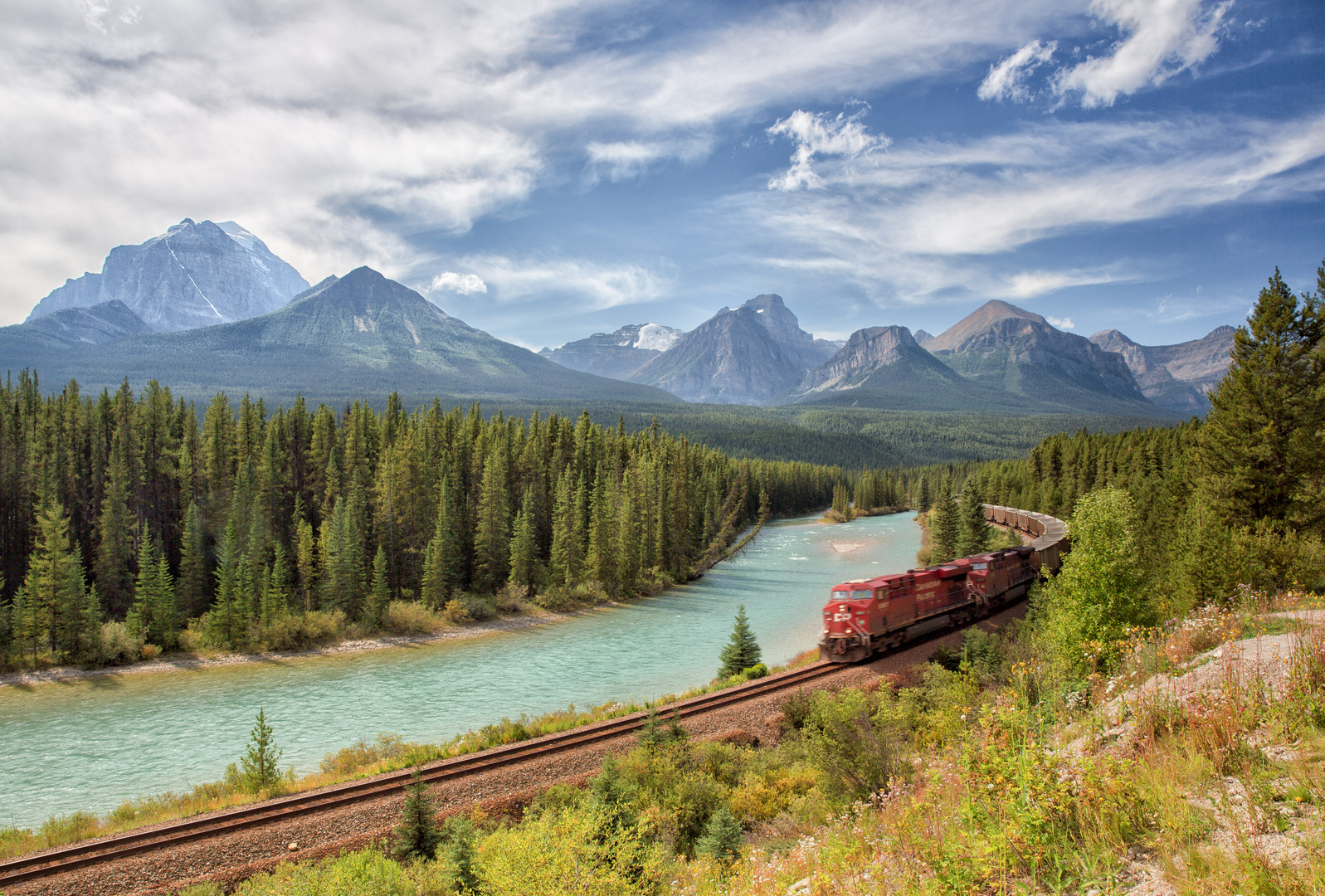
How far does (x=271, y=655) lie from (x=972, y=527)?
205ft

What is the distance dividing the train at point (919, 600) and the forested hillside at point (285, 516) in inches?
1501

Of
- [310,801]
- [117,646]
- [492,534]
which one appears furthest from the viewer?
[492,534]

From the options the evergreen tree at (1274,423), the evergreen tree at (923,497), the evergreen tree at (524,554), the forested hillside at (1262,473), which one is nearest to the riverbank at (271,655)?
the evergreen tree at (524,554)

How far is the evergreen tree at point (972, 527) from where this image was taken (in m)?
60.5

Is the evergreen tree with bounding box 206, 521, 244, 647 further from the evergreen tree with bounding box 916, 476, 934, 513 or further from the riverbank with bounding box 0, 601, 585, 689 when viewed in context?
the evergreen tree with bounding box 916, 476, 934, 513

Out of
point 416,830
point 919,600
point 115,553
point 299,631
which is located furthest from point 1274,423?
point 115,553

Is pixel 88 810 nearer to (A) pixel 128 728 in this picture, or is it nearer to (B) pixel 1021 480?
(A) pixel 128 728

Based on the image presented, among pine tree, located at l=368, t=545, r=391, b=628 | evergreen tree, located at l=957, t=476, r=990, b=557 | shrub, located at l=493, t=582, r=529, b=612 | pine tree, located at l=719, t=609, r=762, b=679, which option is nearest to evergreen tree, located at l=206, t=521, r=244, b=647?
pine tree, located at l=368, t=545, r=391, b=628

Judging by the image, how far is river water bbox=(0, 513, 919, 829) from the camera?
27469 millimetres

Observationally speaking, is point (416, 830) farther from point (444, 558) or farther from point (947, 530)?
point (947, 530)

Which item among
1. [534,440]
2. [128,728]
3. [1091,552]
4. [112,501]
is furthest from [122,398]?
[1091,552]

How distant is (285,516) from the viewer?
65.8 metres

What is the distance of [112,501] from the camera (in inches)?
2140

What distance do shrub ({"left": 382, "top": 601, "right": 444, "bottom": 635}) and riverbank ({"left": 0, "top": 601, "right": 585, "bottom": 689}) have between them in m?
0.63
